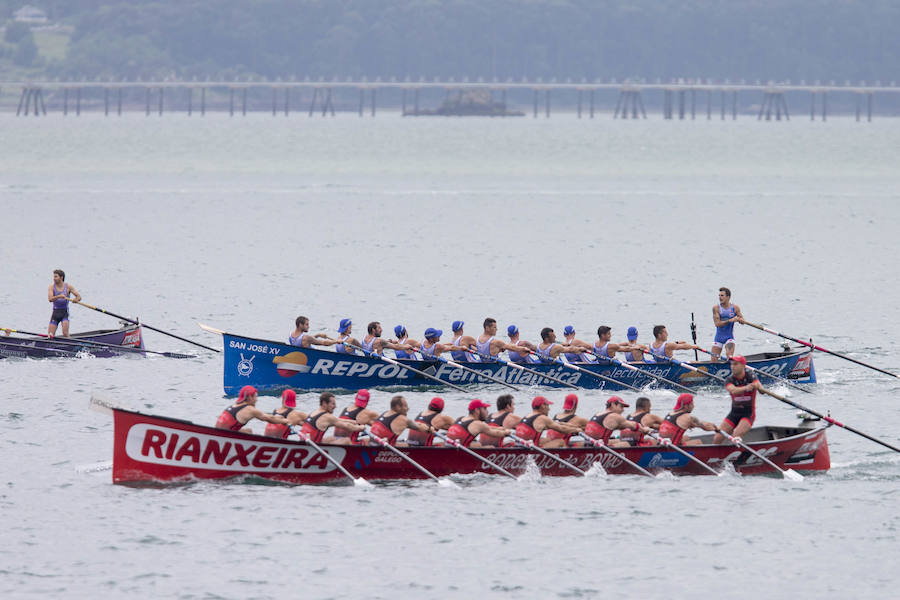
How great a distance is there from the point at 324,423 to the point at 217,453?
201 centimetres

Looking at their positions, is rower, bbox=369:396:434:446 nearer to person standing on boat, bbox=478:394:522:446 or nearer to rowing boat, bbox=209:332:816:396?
person standing on boat, bbox=478:394:522:446

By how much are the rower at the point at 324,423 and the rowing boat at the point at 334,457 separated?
409 millimetres

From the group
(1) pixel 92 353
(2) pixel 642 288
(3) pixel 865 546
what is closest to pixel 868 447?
(3) pixel 865 546

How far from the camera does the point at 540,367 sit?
3681 cm

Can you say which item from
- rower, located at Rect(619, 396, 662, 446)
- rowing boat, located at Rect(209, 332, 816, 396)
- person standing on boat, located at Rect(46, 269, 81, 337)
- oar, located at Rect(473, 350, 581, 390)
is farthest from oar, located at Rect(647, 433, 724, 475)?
person standing on boat, located at Rect(46, 269, 81, 337)

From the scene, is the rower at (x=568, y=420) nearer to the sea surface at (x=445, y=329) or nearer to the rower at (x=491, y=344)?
the sea surface at (x=445, y=329)

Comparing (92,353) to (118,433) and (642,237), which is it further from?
(642,237)

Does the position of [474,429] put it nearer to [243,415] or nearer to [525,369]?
[243,415]

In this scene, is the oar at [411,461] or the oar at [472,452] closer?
the oar at [411,461]

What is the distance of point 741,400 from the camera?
28.9 metres

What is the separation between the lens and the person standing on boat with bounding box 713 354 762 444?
1131 inches

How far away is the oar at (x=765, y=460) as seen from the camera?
28312mm

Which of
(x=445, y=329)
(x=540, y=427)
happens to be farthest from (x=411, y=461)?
(x=445, y=329)

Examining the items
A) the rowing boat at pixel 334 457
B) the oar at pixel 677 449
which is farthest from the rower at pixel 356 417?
the oar at pixel 677 449
